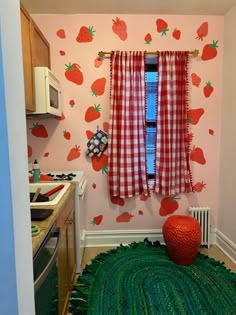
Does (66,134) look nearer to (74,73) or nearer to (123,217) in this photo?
(74,73)

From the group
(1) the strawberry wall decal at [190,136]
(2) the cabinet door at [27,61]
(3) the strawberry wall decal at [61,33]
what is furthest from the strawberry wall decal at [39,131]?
(1) the strawberry wall decal at [190,136]

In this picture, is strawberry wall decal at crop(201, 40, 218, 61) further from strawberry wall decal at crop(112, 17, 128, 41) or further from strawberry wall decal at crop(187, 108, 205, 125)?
strawberry wall decal at crop(112, 17, 128, 41)

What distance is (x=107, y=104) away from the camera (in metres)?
2.77

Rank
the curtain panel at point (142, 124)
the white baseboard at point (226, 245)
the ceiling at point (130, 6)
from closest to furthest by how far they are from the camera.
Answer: the ceiling at point (130, 6), the white baseboard at point (226, 245), the curtain panel at point (142, 124)

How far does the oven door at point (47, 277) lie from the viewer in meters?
1.03

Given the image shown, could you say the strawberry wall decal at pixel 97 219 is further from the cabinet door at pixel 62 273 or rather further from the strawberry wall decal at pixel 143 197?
the cabinet door at pixel 62 273

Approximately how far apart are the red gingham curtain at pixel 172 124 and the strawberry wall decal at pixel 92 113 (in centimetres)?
66

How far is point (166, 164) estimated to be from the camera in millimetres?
2725

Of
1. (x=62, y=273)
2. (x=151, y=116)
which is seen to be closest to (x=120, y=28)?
(x=151, y=116)

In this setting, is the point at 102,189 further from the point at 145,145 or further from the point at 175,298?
the point at 175,298

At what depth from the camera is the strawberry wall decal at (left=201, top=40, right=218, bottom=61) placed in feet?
8.96

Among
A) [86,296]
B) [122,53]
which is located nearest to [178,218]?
[86,296]

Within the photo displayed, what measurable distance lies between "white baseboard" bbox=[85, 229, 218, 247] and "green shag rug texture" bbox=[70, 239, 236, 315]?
29 cm

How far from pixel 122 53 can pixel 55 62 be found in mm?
724
